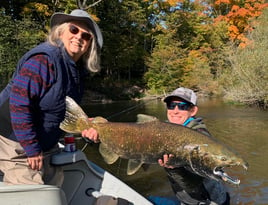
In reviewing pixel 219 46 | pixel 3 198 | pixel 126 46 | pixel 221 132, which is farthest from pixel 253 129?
pixel 219 46

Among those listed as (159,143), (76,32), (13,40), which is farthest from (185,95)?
(13,40)

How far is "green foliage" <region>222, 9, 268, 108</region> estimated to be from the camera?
61.8ft

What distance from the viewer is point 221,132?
1294cm

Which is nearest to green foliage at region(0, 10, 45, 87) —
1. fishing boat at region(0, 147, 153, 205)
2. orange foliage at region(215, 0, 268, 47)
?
fishing boat at region(0, 147, 153, 205)

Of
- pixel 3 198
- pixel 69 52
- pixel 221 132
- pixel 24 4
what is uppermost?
pixel 24 4

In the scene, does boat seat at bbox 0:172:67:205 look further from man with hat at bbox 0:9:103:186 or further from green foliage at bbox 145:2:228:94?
green foliage at bbox 145:2:228:94

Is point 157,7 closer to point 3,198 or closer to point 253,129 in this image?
point 253,129

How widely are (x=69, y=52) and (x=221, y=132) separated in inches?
435

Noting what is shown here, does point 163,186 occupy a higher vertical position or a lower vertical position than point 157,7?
lower

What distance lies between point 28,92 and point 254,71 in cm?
1867

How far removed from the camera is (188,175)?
3.64 m

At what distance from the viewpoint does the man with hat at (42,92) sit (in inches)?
99.2

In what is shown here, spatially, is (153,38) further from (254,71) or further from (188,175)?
(188,175)

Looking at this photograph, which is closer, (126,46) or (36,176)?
(36,176)
